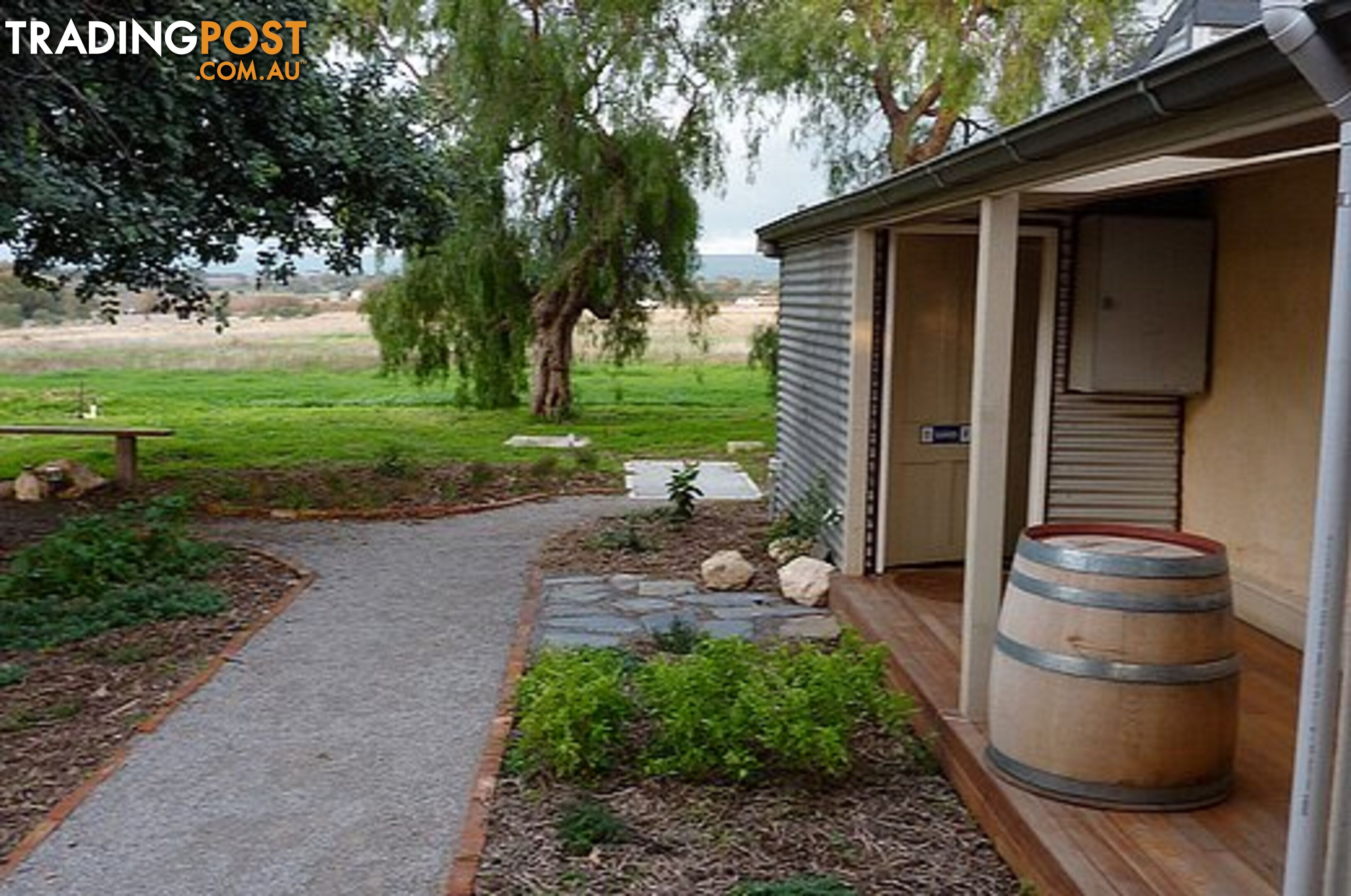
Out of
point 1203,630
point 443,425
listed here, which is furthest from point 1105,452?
point 443,425

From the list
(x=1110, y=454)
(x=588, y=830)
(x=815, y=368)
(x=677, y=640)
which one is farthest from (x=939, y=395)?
(x=588, y=830)

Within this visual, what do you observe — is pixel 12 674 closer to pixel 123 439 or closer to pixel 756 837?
pixel 756 837

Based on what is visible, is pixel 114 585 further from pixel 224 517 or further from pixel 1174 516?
pixel 1174 516

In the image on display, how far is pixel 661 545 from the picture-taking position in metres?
8.99

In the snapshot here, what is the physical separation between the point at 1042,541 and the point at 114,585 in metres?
5.38

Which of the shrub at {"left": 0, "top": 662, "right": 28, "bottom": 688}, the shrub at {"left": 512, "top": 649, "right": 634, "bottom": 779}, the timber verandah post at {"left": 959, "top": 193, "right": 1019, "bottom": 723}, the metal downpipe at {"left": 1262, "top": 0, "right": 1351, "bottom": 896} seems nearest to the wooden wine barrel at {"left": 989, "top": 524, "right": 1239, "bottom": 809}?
the timber verandah post at {"left": 959, "top": 193, "right": 1019, "bottom": 723}

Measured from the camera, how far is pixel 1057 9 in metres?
13.9

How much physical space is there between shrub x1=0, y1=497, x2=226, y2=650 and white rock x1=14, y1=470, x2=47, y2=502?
283 centimetres

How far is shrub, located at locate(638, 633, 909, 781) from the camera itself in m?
4.39

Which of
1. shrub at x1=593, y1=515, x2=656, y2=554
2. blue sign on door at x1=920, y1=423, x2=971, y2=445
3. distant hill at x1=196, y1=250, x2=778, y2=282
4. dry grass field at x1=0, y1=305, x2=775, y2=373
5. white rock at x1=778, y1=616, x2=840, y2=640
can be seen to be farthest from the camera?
dry grass field at x1=0, y1=305, x2=775, y2=373

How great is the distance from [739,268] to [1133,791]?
40.1 feet

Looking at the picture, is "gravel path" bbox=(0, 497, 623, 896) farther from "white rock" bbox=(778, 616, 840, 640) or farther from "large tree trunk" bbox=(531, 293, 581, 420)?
"large tree trunk" bbox=(531, 293, 581, 420)

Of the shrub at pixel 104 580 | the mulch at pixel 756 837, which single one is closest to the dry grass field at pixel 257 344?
the shrub at pixel 104 580

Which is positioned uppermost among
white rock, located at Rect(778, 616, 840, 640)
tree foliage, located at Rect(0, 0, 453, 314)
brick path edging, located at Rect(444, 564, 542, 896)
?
tree foliage, located at Rect(0, 0, 453, 314)
